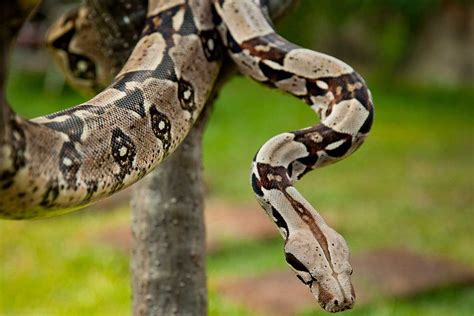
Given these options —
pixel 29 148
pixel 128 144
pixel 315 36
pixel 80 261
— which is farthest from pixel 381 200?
pixel 315 36

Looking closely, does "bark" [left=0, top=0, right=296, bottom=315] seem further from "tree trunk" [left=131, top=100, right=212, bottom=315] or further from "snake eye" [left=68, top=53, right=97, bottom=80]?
"snake eye" [left=68, top=53, right=97, bottom=80]

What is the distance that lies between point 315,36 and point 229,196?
8.46 meters

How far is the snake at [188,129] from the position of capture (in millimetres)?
2521

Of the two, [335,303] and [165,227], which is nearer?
[335,303]

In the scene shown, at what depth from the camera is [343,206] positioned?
866cm

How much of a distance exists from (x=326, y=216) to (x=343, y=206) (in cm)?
52

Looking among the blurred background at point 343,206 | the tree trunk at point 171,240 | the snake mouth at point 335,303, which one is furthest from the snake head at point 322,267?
the blurred background at point 343,206

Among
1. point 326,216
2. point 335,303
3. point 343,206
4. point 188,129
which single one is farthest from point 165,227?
point 343,206

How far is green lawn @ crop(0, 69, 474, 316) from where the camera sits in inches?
241

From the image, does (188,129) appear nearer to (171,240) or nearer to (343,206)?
(171,240)

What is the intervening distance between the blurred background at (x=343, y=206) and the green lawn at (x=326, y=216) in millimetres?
18

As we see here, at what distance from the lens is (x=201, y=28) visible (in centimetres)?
354

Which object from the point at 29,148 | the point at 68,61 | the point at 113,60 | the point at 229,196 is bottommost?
the point at 229,196

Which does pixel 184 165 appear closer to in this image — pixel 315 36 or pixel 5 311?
pixel 5 311
